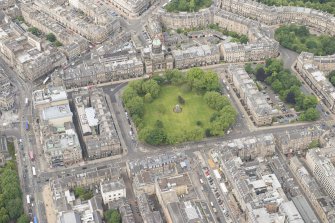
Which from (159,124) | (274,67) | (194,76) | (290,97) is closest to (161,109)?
(159,124)

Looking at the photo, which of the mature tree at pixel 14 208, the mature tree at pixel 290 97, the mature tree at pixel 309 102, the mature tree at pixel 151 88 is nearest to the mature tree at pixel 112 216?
the mature tree at pixel 14 208

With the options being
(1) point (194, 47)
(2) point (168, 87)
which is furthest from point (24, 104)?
(1) point (194, 47)

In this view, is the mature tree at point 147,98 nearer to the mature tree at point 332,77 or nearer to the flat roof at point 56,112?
the flat roof at point 56,112

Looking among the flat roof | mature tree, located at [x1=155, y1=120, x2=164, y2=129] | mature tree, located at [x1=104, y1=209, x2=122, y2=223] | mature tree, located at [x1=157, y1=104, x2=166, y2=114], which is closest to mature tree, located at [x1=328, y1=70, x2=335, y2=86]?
mature tree, located at [x1=157, y1=104, x2=166, y2=114]

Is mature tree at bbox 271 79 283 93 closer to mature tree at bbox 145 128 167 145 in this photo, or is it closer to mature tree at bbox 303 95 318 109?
mature tree at bbox 303 95 318 109

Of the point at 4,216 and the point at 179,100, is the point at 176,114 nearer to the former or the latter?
the point at 179,100

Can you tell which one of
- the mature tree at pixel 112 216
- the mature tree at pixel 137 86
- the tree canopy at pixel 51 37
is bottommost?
the mature tree at pixel 112 216
